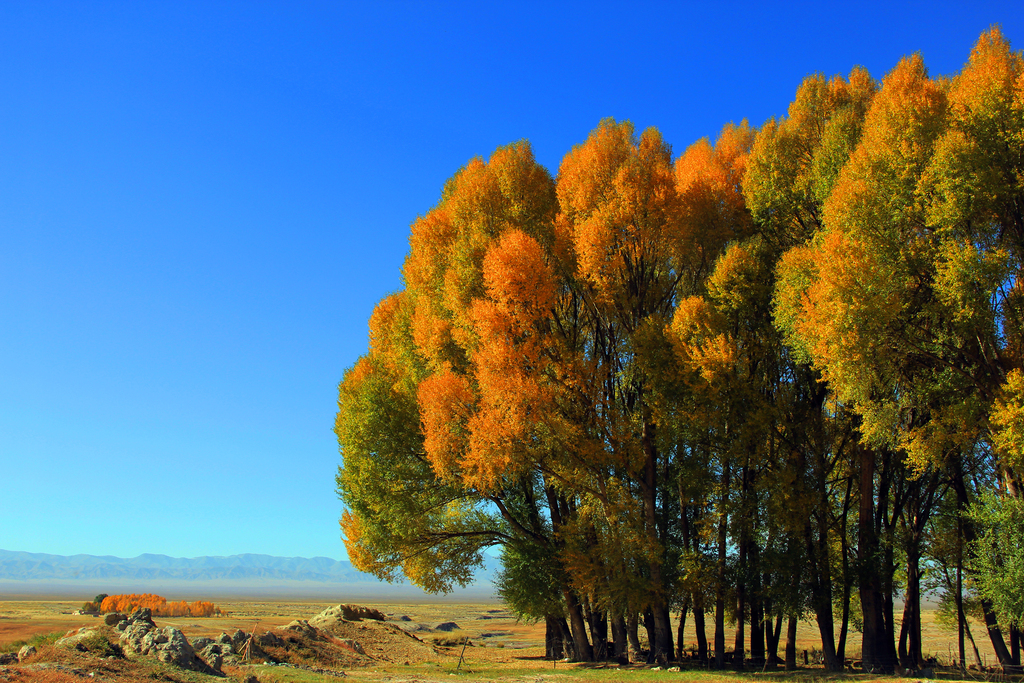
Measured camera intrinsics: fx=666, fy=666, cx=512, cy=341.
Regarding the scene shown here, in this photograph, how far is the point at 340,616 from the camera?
34.2 meters

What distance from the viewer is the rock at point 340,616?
3266 cm

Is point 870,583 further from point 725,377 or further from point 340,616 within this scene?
point 340,616

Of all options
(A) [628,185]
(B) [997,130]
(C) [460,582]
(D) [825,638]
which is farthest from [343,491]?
(B) [997,130]

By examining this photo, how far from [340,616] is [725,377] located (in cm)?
2396

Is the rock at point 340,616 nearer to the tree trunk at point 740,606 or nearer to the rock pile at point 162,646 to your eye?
the rock pile at point 162,646

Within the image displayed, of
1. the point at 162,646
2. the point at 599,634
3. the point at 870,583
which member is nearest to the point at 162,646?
the point at 162,646

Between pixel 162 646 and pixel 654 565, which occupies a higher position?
pixel 654 565

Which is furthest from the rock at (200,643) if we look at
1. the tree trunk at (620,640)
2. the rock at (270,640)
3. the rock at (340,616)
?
the tree trunk at (620,640)

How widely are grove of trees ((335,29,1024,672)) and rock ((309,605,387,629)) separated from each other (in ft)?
21.5

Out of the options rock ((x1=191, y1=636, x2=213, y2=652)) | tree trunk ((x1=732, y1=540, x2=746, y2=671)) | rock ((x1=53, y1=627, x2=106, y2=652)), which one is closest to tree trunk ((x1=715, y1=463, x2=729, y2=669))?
tree trunk ((x1=732, y1=540, x2=746, y2=671))

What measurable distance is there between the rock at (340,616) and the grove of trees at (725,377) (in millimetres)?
6543

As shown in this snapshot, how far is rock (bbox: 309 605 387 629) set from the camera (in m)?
32.7

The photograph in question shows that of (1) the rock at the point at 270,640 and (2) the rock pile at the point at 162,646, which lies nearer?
(2) the rock pile at the point at 162,646

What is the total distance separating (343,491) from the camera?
92.9 ft
